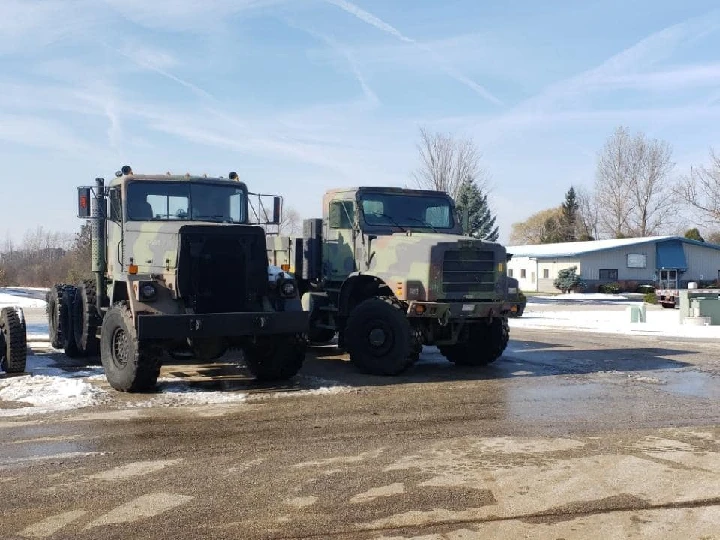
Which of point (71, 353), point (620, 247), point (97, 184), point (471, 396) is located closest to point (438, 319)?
point (471, 396)

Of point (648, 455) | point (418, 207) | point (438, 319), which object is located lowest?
point (648, 455)

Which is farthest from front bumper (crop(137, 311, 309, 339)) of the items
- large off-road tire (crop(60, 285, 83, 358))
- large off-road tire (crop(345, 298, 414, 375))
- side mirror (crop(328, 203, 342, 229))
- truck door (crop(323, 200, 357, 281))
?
large off-road tire (crop(60, 285, 83, 358))

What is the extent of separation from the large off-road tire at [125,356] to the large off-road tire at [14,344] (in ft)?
5.94

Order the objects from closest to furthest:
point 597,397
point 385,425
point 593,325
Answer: point 385,425 < point 597,397 < point 593,325

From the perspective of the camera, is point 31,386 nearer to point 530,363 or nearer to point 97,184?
point 97,184

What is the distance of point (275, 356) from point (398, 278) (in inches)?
83.2

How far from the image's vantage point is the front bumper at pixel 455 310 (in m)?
11.0

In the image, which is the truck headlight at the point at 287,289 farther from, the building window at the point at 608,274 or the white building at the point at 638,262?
the building window at the point at 608,274

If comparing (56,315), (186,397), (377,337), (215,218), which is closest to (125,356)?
(186,397)

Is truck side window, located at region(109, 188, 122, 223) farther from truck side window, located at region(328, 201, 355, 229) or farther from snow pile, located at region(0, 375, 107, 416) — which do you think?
truck side window, located at region(328, 201, 355, 229)

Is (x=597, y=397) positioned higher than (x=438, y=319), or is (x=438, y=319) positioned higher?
(x=438, y=319)

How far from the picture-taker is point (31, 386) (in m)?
10.1

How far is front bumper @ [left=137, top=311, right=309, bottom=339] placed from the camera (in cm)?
918

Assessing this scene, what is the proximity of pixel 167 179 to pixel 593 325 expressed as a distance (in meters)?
15.3
